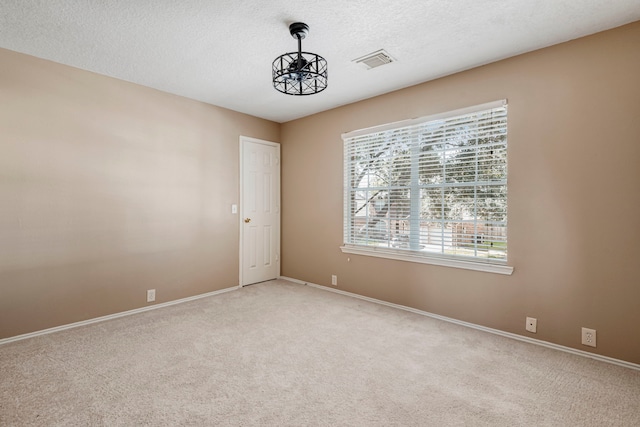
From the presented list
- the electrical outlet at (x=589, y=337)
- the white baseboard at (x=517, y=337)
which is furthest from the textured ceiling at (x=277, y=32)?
the white baseboard at (x=517, y=337)

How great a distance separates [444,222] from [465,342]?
1181 mm

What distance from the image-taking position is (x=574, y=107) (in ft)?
8.26

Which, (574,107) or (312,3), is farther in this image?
(574,107)

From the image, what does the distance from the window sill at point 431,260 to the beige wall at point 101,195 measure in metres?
1.90

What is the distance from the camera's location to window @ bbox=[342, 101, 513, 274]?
2934 mm

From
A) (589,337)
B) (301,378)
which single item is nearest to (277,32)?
(301,378)

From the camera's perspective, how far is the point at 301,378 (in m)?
2.15

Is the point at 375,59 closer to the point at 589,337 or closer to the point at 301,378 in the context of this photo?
the point at 301,378

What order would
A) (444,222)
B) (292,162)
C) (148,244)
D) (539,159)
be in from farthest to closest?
(292,162), (148,244), (444,222), (539,159)

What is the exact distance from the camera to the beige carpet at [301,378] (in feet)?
5.78

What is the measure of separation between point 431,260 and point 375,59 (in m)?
2.15

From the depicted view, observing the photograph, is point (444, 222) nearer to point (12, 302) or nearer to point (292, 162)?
point (292, 162)

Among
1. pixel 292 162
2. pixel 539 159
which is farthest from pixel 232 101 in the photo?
pixel 539 159

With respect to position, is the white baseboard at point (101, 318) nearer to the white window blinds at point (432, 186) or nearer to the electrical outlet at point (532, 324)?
the white window blinds at point (432, 186)
